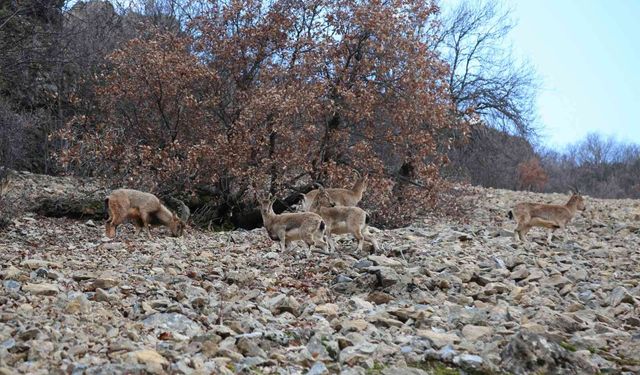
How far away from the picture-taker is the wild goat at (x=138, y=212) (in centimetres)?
1628

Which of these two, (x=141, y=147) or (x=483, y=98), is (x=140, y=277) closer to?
(x=141, y=147)

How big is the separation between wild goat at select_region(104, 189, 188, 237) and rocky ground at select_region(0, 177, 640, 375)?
38.6 inches

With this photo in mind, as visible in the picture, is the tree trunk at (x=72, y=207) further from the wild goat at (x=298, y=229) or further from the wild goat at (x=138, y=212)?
the wild goat at (x=298, y=229)

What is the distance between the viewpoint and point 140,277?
10.1 meters

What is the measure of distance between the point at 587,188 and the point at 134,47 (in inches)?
1927

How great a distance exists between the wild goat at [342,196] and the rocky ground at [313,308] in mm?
2957

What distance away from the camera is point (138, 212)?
16812mm

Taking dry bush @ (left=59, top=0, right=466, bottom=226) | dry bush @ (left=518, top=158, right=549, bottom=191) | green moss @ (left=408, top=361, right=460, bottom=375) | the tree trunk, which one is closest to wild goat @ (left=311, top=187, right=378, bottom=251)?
dry bush @ (left=59, top=0, right=466, bottom=226)

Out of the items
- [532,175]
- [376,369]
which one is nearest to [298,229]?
[376,369]

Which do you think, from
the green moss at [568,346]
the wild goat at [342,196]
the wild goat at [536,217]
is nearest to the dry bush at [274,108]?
the wild goat at [342,196]

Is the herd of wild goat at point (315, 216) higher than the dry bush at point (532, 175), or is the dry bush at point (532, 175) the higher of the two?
the dry bush at point (532, 175)

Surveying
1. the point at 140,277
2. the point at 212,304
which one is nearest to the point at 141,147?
the point at 140,277

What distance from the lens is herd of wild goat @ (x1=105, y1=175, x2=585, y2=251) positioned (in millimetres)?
14188

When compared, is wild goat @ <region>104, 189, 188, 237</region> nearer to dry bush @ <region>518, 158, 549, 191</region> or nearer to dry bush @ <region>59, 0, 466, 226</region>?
dry bush @ <region>59, 0, 466, 226</region>
